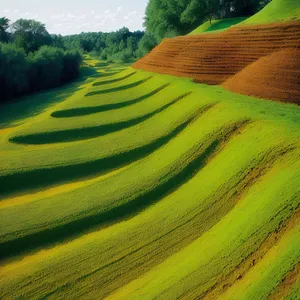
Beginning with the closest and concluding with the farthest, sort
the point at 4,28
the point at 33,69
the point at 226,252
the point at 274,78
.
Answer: the point at 226,252, the point at 274,78, the point at 33,69, the point at 4,28

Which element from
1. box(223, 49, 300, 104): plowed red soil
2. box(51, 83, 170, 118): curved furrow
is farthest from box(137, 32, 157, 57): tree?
box(223, 49, 300, 104): plowed red soil

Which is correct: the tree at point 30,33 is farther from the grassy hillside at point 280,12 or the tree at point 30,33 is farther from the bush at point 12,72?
the grassy hillside at point 280,12

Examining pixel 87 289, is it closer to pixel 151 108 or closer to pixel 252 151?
pixel 252 151

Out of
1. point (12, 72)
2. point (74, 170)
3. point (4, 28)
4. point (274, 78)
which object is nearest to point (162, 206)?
point (74, 170)

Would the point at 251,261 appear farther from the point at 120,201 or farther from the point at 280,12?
the point at 280,12

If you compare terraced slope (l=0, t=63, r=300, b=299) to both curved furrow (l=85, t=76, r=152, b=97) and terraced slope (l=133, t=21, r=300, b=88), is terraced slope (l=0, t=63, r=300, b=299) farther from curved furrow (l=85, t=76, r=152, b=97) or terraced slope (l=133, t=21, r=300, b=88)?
curved furrow (l=85, t=76, r=152, b=97)
